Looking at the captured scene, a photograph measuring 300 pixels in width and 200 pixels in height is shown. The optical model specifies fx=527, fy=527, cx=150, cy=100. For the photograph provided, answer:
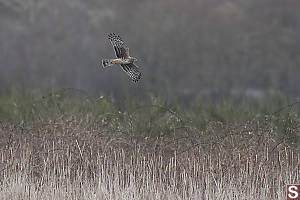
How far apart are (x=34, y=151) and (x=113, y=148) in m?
0.78

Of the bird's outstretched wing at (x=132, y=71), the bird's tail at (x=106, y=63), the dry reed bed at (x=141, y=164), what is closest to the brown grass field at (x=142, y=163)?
the dry reed bed at (x=141, y=164)

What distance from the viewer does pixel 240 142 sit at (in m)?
5.08

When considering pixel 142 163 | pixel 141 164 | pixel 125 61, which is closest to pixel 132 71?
pixel 125 61

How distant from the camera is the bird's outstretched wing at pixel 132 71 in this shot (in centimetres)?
344

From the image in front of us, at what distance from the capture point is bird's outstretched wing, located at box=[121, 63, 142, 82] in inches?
135

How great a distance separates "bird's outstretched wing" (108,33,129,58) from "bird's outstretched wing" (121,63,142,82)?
68 millimetres

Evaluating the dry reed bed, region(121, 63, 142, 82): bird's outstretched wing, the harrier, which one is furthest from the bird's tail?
the dry reed bed

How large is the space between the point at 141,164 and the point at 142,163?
22cm

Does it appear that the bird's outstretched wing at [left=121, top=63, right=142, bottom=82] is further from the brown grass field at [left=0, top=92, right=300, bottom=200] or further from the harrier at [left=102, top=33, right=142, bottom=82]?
the brown grass field at [left=0, top=92, right=300, bottom=200]

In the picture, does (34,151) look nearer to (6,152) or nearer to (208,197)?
(6,152)

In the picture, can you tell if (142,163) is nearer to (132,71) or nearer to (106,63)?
(132,71)

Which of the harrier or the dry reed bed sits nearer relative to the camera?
the harrier

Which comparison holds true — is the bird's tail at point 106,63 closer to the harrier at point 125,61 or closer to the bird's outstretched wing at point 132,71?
the harrier at point 125,61

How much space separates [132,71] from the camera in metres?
3.47
